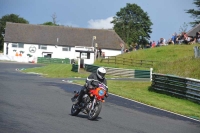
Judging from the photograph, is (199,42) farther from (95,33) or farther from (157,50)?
(95,33)

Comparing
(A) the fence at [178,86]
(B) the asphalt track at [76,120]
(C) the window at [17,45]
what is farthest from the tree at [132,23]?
(B) the asphalt track at [76,120]

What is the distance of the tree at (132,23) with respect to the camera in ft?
375

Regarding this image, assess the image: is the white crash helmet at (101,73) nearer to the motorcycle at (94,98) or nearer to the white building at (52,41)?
the motorcycle at (94,98)

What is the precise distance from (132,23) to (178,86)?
89.9 meters

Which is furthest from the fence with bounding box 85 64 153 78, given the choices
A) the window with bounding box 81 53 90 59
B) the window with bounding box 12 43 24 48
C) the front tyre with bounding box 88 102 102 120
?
the window with bounding box 12 43 24 48

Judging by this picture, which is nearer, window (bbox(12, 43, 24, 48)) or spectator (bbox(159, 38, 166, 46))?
spectator (bbox(159, 38, 166, 46))

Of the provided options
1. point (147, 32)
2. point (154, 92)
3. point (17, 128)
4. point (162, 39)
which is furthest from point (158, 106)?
point (147, 32)

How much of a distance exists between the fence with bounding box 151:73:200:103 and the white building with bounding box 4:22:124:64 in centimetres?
7063

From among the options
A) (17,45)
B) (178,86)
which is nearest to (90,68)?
(178,86)

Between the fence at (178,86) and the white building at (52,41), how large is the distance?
70.6 m

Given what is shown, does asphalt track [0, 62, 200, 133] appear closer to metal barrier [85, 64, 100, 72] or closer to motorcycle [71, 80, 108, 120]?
motorcycle [71, 80, 108, 120]

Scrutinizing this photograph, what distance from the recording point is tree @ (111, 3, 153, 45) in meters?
114

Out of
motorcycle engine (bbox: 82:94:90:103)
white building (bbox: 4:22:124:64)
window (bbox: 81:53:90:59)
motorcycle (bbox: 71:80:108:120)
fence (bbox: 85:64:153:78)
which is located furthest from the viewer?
white building (bbox: 4:22:124:64)

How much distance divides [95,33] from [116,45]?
18.9 ft
